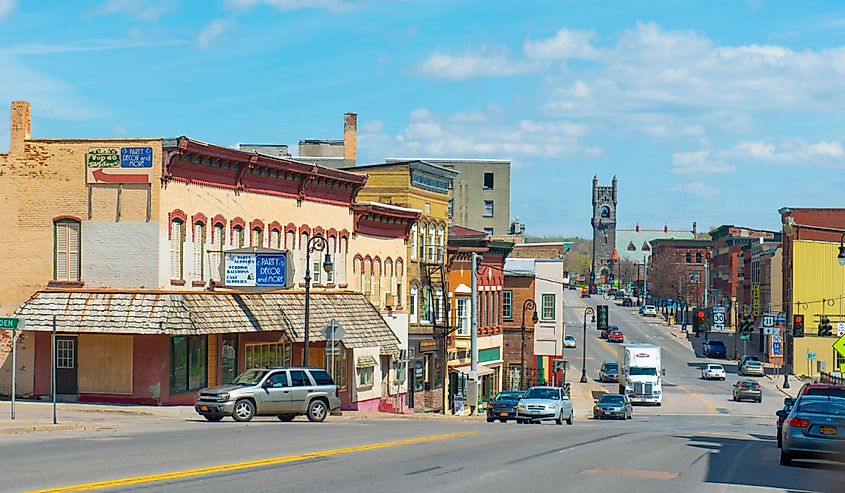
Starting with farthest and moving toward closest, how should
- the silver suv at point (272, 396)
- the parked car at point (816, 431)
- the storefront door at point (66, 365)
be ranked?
the storefront door at point (66, 365), the silver suv at point (272, 396), the parked car at point (816, 431)

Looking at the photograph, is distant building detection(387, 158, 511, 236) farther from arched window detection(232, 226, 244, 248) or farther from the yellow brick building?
arched window detection(232, 226, 244, 248)

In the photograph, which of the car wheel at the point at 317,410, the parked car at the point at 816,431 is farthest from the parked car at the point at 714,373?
the parked car at the point at 816,431

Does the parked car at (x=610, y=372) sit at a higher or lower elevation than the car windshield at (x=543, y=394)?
lower

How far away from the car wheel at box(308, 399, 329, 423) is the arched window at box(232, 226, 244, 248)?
9.18 meters

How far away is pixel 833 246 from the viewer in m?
107

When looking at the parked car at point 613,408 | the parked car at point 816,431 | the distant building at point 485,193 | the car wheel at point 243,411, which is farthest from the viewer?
Result: the distant building at point 485,193

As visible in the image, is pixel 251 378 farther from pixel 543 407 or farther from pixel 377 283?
pixel 377 283

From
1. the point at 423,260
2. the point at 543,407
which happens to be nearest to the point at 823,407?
the point at 543,407

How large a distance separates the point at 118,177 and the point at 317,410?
1011 centimetres

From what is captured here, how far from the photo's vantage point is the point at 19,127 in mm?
40625

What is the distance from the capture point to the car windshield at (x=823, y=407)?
24141mm

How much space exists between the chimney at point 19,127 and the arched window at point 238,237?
810 cm

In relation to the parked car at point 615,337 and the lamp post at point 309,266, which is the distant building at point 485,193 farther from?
the lamp post at point 309,266

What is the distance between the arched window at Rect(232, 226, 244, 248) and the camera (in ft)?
146
